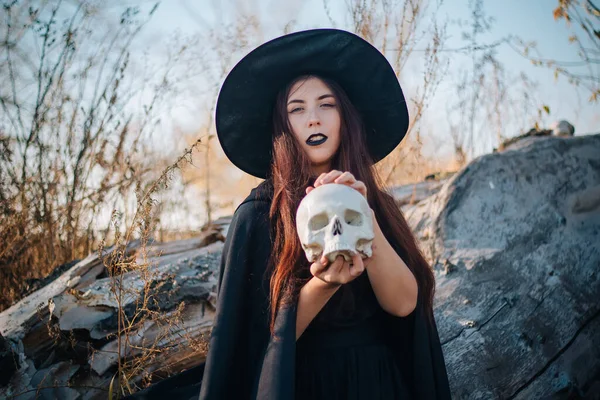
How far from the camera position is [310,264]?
6.03 feet

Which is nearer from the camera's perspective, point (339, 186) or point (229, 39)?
point (339, 186)

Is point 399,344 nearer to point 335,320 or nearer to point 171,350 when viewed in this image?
point 335,320

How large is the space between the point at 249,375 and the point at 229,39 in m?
3.33

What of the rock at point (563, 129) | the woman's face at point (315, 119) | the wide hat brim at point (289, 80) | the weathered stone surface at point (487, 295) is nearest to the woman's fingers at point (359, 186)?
the woman's face at point (315, 119)

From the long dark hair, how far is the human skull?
336 mm

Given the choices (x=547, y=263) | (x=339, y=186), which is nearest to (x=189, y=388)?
(x=339, y=186)

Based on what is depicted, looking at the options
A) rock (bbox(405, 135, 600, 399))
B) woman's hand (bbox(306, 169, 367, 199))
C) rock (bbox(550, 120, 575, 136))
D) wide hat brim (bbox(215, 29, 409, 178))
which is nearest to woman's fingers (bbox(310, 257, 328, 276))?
woman's hand (bbox(306, 169, 367, 199))

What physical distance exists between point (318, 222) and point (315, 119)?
2.15 feet

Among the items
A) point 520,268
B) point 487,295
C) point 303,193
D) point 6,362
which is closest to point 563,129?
point 520,268

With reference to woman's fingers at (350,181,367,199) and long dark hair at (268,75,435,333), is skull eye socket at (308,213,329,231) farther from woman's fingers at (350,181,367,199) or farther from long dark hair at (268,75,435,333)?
long dark hair at (268,75,435,333)

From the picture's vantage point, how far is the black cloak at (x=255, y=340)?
1.62 meters

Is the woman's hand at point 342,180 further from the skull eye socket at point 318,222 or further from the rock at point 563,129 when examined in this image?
the rock at point 563,129

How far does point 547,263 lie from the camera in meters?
2.75

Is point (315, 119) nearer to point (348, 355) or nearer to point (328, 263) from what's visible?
point (328, 263)
